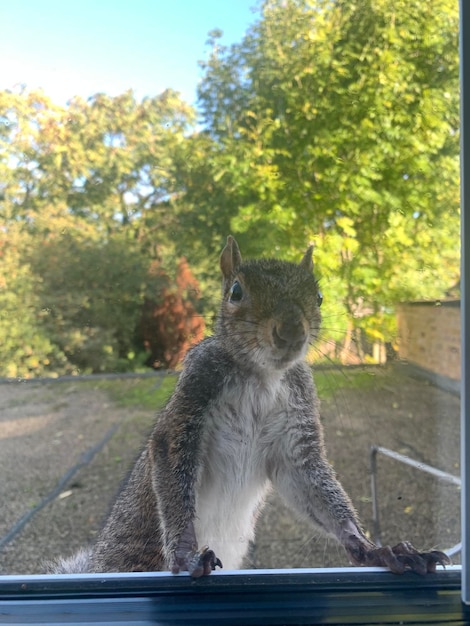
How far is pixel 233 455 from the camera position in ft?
3.30

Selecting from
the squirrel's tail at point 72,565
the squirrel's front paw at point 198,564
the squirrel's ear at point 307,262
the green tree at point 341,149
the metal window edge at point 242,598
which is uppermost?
the green tree at point 341,149

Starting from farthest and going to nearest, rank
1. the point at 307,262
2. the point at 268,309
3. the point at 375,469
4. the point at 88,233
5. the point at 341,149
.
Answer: the point at 375,469 → the point at 88,233 → the point at 341,149 → the point at 307,262 → the point at 268,309

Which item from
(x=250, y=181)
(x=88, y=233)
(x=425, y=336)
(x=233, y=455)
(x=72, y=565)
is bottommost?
(x=72, y=565)

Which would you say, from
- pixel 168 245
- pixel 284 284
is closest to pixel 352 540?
pixel 284 284

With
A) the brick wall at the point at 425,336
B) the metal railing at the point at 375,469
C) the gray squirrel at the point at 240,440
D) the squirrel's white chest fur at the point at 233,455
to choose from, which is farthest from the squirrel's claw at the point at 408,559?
the metal railing at the point at 375,469

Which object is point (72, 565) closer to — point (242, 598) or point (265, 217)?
point (242, 598)

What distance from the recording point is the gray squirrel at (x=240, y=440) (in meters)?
0.91

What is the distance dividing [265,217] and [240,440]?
1.67ft

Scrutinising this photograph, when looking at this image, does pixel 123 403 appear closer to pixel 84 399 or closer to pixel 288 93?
pixel 84 399

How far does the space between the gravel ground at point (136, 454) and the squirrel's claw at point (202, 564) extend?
31 centimetres

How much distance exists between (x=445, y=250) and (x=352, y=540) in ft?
2.21

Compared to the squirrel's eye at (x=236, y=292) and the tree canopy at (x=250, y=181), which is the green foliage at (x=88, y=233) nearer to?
the tree canopy at (x=250, y=181)

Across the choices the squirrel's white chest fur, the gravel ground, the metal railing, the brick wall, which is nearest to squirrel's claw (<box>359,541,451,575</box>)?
the gravel ground

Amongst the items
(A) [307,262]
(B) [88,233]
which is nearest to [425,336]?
(A) [307,262]
